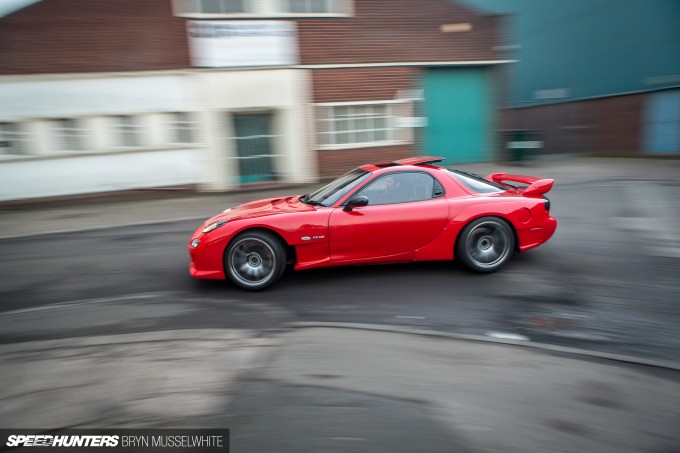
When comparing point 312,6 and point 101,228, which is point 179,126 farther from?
point 312,6

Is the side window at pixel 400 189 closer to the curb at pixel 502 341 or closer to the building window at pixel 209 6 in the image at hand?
the curb at pixel 502 341

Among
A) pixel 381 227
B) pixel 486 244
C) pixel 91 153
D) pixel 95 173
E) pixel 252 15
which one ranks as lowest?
pixel 486 244

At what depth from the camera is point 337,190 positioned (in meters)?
5.61

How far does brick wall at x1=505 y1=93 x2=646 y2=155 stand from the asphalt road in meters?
12.2

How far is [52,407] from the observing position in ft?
10.4

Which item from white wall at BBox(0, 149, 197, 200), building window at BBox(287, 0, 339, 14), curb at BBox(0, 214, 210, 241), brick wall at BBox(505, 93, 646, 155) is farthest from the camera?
brick wall at BBox(505, 93, 646, 155)

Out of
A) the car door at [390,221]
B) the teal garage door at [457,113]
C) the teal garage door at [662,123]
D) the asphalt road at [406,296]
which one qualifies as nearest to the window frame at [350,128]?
the teal garage door at [457,113]

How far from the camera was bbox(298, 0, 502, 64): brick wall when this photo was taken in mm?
13367

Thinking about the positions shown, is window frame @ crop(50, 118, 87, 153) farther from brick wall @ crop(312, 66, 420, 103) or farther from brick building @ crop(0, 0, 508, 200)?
brick wall @ crop(312, 66, 420, 103)

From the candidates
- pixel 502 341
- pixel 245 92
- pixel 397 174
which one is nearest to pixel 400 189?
pixel 397 174

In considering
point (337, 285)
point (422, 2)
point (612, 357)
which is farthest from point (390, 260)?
point (422, 2)

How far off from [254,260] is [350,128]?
30.9 ft

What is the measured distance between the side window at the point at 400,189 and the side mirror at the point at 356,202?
17 cm

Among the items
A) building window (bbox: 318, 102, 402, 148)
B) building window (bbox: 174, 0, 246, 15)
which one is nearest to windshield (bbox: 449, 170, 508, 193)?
building window (bbox: 318, 102, 402, 148)
